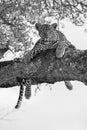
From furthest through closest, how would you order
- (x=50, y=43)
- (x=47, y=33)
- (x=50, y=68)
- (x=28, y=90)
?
(x=47, y=33), (x=28, y=90), (x=50, y=43), (x=50, y=68)

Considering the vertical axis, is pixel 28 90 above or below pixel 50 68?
above

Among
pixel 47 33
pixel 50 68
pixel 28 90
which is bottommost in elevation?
pixel 50 68

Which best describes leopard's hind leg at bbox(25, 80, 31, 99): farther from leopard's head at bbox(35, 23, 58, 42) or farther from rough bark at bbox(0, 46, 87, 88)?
leopard's head at bbox(35, 23, 58, 42)

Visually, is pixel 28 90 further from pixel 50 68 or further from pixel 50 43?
pixel 50 43

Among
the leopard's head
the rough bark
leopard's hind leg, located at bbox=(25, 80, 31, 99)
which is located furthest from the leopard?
leopard's hind leg, located at bbox=(25, 80, 31, 99)

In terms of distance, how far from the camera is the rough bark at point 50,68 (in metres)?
6.81

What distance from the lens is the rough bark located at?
6.81 metres

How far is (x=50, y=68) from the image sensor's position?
7.10m

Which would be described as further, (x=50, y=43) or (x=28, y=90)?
(x=28, y=90)

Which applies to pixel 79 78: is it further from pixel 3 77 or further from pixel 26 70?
pixel 3 77

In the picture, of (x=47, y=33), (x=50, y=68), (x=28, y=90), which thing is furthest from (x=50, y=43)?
(x=28, y=90)

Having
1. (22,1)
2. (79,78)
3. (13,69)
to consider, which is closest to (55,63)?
(79,78)

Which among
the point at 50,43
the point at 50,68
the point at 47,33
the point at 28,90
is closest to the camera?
the point at 50,68

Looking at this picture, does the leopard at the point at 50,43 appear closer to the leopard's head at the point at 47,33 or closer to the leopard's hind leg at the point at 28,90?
the leopard's head at the point at 47,33
